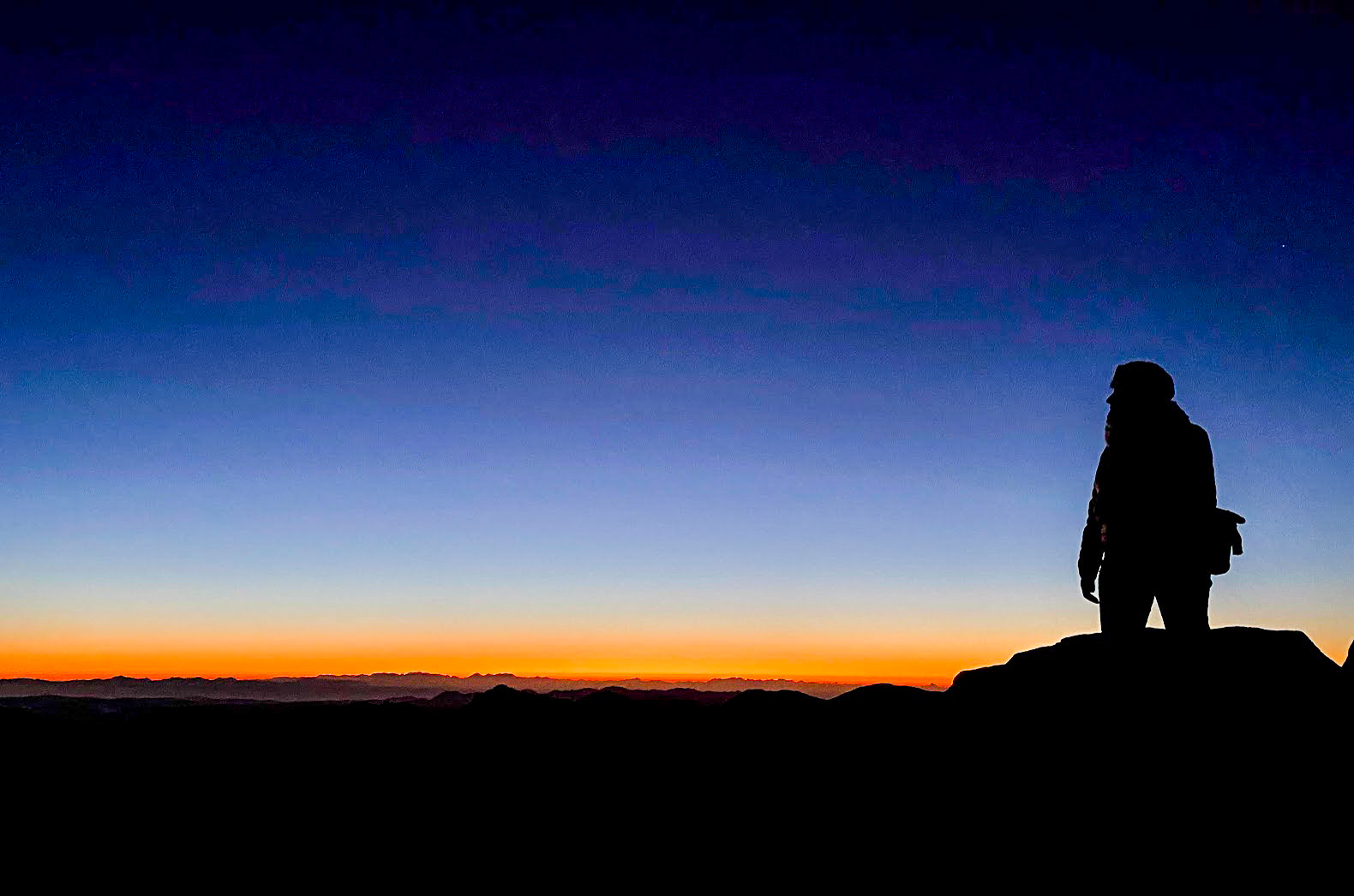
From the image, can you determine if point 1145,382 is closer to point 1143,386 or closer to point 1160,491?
point 1143,386

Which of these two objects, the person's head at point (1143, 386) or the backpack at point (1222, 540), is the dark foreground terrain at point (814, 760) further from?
the person's head at point (1143, 386)

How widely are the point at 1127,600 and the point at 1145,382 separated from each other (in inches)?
124

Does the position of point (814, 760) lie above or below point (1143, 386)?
below

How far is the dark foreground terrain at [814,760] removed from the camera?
10945mm

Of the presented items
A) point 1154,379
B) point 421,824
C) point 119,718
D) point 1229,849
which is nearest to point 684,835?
point 421,824

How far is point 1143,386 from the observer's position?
49.3ft

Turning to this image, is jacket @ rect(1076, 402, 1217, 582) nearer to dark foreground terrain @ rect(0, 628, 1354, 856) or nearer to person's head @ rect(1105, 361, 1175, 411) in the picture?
person's head @ rect(1105, 361, 1175, 411)

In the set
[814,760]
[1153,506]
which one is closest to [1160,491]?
[1153,506]

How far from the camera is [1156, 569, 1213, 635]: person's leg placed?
14.7 meters

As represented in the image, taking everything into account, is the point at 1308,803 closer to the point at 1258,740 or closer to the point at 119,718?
the point at 1258,740

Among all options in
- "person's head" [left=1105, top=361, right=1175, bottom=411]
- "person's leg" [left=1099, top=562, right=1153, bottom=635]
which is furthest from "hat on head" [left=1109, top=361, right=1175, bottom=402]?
"person's leg" [left=1099, top=562, right=1153, bottom=635]

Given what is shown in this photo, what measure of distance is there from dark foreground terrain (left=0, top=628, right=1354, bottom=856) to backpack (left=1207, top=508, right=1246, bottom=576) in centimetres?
120

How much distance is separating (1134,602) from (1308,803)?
14.5 ft

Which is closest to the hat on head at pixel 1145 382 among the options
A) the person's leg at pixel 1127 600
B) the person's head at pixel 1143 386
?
the person's head at pixel 1143 386
